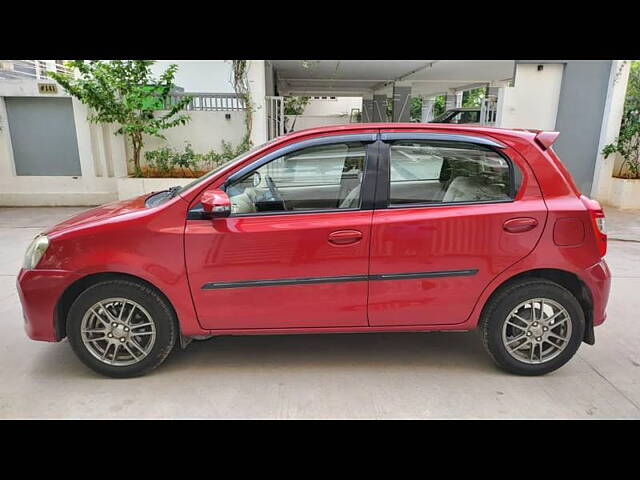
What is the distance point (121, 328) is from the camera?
302cm

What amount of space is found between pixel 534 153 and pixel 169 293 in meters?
2.60

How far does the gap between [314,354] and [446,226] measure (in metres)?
1.39

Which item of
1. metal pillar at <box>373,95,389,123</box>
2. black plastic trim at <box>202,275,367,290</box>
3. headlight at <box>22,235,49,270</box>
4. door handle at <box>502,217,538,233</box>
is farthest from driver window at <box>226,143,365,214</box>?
metal pillar at <box>373,95,389,123</box>

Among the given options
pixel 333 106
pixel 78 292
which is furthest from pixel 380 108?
pixel 78 292

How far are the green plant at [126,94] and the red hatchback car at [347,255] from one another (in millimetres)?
6001

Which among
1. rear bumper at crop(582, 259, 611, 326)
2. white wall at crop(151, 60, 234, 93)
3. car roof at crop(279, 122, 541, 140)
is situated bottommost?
rear bumper at crop(582, 259, 611, 326)

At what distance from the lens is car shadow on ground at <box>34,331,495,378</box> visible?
3258mm

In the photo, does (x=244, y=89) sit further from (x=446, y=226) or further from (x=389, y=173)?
(x=446, y=226)

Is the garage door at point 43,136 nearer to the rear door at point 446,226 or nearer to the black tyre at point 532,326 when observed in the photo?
the rear door at point 446,226

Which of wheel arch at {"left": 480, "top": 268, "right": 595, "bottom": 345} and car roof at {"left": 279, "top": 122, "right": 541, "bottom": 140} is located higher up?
car roof at {"left": 279, "top": 122, "right": 541, "bottom": 140}

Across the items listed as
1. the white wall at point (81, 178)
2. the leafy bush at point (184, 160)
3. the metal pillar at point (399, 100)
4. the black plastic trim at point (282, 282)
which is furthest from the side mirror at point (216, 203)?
the metal pillar at point (399, 100)

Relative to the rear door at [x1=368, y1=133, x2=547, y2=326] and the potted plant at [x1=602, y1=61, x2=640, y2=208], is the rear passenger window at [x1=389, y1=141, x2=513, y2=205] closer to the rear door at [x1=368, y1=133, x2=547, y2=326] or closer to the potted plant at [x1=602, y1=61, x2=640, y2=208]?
the rear door at [x1=368, y1=133, x2=547, y2=326]

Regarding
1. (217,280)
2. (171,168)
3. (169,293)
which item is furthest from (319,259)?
(171,168)

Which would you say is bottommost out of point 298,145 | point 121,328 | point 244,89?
point 121,328
